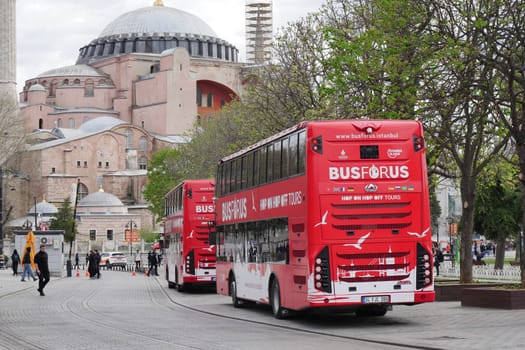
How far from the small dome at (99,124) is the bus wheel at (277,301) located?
11004 centimetres

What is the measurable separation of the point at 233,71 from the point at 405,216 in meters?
123

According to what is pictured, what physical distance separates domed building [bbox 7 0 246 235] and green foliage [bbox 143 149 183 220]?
1734cm

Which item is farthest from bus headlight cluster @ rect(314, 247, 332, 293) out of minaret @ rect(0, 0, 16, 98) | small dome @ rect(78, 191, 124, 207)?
→ small dome @ rect(78, 191, 124, 207)

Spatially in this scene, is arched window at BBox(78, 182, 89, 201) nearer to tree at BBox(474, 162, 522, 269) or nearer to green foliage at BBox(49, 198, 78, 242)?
green foliage at BBox(49, 198, 78, 242)

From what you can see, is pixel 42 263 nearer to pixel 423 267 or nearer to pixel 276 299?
pixel 276 299

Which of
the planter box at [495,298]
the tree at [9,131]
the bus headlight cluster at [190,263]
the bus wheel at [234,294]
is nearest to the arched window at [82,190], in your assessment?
the tree at [9,131]

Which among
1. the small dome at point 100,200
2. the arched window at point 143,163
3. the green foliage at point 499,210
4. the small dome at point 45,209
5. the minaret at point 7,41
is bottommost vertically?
the green foliage at point 499,210

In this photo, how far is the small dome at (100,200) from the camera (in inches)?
4712

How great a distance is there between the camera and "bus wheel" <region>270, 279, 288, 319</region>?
777 inches

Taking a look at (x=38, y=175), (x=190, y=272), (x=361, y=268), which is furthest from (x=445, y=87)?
(x=38, y=175)

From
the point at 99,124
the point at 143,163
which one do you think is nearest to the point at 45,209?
the point at 99,124

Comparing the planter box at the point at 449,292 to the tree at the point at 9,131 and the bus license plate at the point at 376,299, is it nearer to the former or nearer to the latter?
the bus license plate at the point at 376,299

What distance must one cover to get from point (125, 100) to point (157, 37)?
32.3ft

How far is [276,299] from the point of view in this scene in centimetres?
2002
